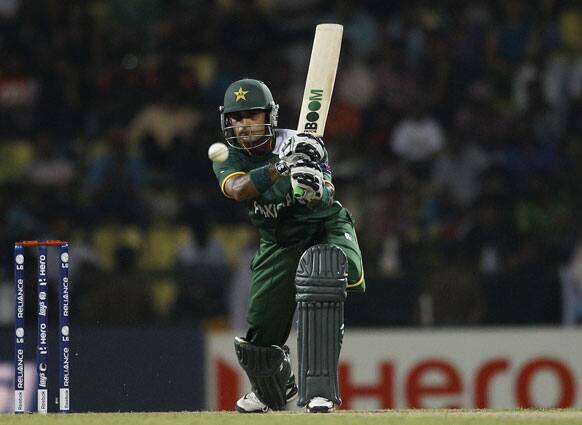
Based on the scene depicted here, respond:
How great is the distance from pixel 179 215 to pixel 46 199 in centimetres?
102

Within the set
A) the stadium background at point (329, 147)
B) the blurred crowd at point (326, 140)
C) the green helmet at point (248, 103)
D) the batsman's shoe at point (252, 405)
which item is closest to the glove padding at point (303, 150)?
the green helmet at point (248, 103)

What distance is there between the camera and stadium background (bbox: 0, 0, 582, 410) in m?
10.1

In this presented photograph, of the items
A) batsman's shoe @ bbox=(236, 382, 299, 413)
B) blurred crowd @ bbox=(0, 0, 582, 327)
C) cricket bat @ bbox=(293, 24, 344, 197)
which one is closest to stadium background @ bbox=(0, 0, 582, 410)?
blurred crowd @ bbox=(0, 0, 582, 327)

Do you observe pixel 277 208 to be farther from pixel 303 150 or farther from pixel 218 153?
pixel 218 153

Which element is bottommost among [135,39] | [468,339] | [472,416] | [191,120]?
[472,416]

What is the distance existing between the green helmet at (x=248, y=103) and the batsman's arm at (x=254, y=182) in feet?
1.09

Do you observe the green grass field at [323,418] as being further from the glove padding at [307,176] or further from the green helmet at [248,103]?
the green helmet at [248,103]

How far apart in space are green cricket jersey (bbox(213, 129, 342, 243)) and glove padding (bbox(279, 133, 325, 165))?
0.17m

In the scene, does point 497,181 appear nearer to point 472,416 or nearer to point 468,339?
point 468,339

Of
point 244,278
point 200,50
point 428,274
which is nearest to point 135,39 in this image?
point 200,50

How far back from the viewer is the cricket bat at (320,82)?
21.3 feet

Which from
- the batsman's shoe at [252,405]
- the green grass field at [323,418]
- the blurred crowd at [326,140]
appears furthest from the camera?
the blurred crowd at [326,140]

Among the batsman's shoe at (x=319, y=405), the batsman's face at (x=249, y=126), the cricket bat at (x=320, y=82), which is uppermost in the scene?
the cricket bat at (x=320, y=82)

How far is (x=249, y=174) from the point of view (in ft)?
19.4
